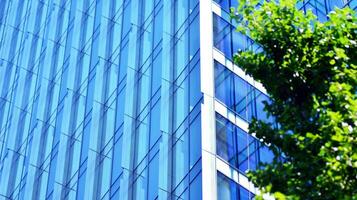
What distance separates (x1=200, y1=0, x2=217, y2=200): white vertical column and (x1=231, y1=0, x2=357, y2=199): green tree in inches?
517

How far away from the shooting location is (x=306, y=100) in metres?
14.5

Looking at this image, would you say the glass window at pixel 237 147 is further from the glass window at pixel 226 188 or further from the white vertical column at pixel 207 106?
the glass window at pixel 226 188

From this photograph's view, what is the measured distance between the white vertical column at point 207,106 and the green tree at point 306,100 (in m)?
13.1

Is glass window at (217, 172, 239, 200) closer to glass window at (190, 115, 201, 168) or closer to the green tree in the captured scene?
glass window at (190, 115, 201, 168)

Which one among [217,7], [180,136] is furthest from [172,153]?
[217,7]

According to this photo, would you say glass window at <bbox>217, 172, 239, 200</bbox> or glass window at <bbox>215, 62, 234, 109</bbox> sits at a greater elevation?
glass window at <bbox>215, 62, 234, 109</bbox>

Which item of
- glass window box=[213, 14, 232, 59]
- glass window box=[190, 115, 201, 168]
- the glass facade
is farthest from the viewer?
glass window box=[213, 14, 232, 59]

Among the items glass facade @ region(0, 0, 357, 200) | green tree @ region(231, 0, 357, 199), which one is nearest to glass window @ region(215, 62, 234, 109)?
glass facade @ region(0, 0, 357, 200)

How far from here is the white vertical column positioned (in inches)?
1123

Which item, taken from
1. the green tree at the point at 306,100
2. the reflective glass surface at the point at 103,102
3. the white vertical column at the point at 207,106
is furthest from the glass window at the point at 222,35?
the green tree at the point at 306,100

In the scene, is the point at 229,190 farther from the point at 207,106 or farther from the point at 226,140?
the point at 207,106

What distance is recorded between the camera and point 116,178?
3578cm

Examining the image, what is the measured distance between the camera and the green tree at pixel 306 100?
42.9 feet

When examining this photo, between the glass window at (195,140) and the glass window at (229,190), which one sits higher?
the glass window at (195,140)
